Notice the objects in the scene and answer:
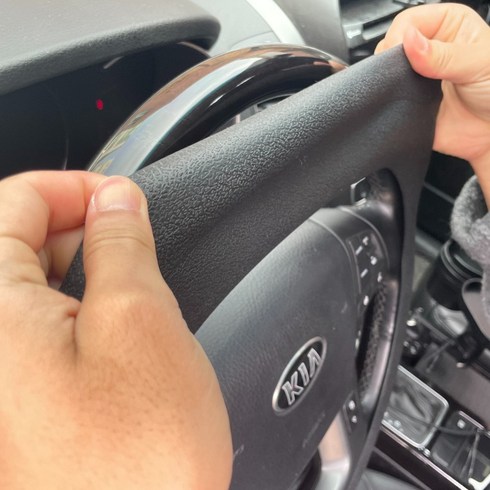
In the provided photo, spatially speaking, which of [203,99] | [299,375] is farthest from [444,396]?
[203,99]

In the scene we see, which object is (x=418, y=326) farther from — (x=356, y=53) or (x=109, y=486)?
(x=109, y=486)

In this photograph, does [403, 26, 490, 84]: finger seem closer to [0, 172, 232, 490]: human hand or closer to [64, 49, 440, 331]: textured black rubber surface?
[64, 49, 440, 331]: textured black rubber surface

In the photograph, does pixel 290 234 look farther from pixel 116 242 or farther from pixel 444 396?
pixel 444 396

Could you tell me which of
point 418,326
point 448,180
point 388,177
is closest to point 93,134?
point 388,177

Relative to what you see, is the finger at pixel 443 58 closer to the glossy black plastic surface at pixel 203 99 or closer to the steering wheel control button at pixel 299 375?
the glossy black plastic surface at pixel 203 99

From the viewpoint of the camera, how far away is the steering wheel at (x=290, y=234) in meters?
0.34

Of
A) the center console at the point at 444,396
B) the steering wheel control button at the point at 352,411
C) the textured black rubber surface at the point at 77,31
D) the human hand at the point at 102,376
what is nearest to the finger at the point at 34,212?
the human hand at the point at 102,376

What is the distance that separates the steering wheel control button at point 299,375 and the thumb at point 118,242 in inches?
9.2

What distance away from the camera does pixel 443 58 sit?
511 millimetres

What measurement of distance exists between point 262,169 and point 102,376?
0.58ft

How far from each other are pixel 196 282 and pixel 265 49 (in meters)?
0.26

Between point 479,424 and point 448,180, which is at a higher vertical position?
point 448,180

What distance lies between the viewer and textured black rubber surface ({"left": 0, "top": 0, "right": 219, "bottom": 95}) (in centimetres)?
46

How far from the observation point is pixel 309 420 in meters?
0.53
